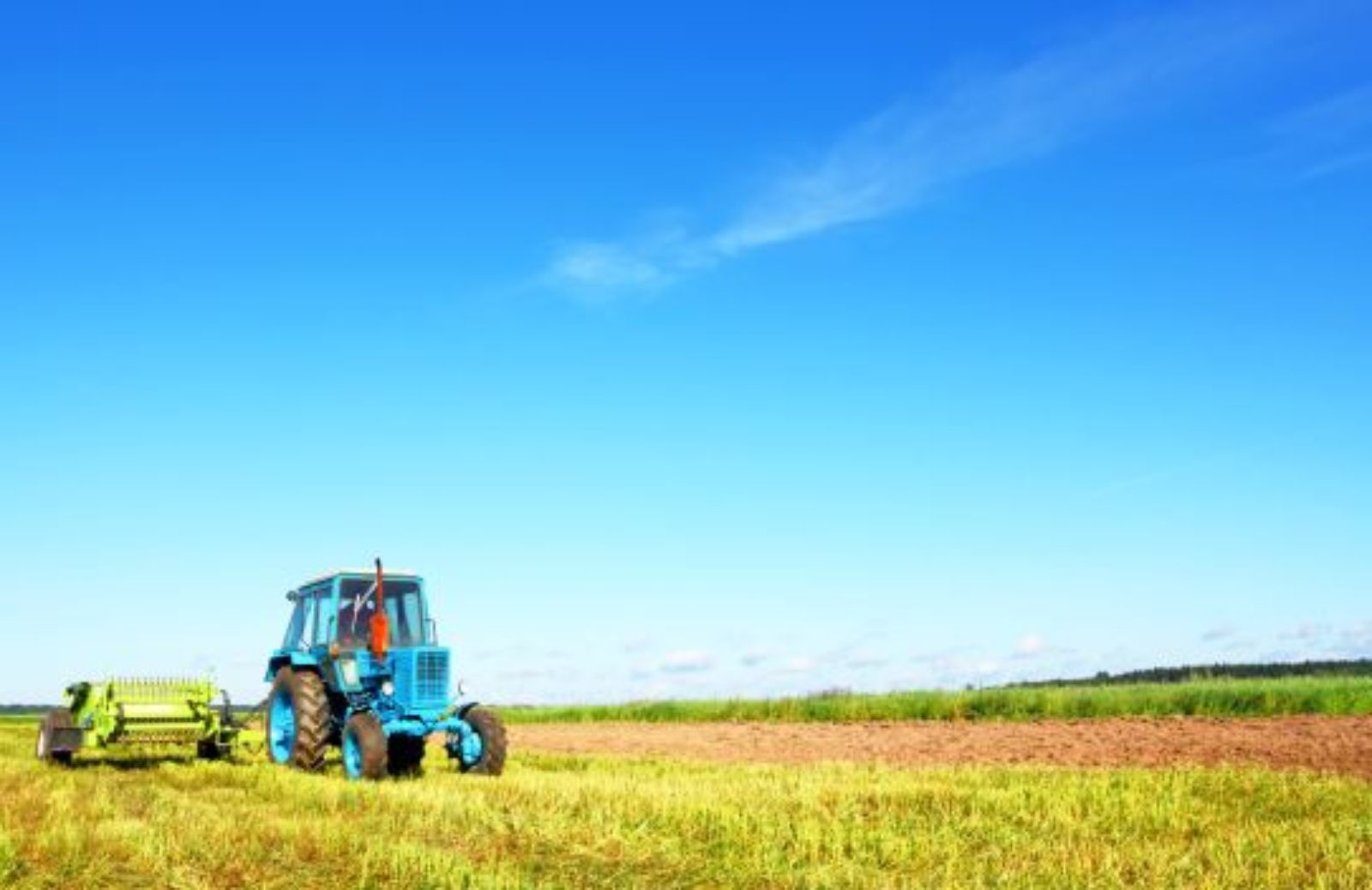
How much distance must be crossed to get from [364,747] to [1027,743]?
1276 centimetres

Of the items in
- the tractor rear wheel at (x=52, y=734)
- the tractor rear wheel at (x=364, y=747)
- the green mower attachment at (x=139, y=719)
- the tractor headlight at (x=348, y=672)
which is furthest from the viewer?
the tractor rear wheel at (x=52, y=734)

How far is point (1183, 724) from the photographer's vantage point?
85.3 feet

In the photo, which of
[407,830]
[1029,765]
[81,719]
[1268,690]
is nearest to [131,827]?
[407,830]

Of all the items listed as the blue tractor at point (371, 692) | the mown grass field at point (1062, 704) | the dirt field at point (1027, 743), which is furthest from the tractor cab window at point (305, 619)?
the mown grass field at point (1062, 704)

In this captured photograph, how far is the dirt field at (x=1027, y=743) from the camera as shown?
1981cm

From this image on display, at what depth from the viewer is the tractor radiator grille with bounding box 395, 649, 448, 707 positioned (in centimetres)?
1633

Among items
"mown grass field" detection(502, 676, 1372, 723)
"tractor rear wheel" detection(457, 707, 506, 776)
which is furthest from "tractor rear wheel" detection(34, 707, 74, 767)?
"mown grass field" detection(502, 676, 1372, 723)

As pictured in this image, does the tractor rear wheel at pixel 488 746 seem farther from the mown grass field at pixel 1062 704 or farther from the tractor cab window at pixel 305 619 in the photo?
the mown grass field at pixel 1062 704

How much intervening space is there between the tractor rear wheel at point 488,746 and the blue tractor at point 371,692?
1 centimetres

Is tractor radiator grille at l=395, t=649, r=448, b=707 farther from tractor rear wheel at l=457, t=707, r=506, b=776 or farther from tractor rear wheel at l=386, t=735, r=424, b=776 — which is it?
tractor rear wheel at l=386, t=735, r=424, b=776

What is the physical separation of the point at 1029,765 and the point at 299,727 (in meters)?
10.1

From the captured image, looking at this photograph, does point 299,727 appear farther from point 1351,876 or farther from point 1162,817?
point 1351,876

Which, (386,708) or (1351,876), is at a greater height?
(386,708)

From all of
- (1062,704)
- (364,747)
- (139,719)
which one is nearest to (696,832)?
(364,747)
